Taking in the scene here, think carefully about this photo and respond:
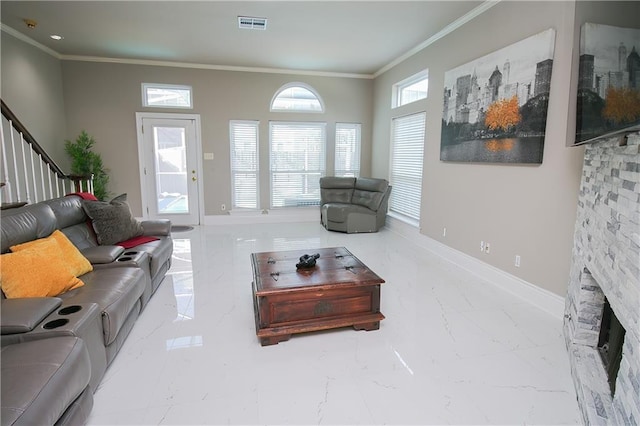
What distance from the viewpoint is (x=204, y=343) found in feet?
7.77

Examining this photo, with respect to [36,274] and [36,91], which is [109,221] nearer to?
[36,274]

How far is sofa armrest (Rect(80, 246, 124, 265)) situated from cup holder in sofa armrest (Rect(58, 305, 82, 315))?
0.89 m

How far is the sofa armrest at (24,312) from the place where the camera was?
1.56m

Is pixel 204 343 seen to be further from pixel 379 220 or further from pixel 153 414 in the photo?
pixel 379 220

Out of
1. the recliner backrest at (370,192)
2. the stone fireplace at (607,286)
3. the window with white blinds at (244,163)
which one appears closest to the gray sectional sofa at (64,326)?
the stone fireplace at (607,286)

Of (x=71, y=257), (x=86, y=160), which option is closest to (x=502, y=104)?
(x=71, y=257)

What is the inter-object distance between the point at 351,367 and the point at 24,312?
179 cm

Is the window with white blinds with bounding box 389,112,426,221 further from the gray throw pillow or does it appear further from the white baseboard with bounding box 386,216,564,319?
the gray throw pillow

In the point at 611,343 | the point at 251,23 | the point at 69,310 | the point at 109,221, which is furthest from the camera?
the point at 251,23

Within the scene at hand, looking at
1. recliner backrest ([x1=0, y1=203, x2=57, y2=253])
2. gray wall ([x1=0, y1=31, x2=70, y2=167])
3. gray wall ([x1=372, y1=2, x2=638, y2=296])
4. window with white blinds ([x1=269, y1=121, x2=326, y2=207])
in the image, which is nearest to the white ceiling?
gray wall ([x1=0, y1=31, x2=70, y2=167])

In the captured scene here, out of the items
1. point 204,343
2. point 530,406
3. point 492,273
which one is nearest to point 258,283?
point 204,343

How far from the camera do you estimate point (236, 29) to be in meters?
4.29

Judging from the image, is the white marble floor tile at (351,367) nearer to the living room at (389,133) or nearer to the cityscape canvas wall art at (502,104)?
the living room at (389,133)

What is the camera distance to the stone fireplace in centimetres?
135
